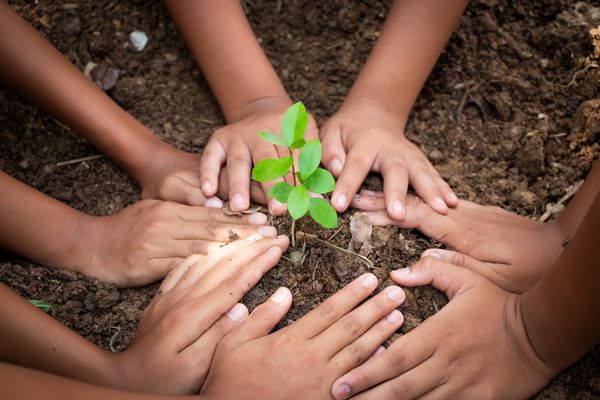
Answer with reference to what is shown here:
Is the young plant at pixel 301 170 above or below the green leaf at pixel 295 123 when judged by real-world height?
below

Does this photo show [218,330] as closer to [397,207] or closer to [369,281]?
[369,281]

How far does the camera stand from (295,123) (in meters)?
1.45

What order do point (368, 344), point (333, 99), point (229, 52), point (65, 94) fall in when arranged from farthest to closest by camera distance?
point (333, 99)
point (229, 52)
point (65, 94)
point (368, 344)

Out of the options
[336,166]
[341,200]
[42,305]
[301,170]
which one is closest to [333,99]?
[336,166]

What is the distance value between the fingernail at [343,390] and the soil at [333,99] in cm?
46

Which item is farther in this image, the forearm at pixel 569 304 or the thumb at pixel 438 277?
the thumb at pixel 438 277

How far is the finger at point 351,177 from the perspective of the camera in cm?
174

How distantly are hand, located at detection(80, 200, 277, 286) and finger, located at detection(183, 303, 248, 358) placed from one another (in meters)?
0.22

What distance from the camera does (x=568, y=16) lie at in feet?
7.34

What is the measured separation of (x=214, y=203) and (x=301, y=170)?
474 millimetres

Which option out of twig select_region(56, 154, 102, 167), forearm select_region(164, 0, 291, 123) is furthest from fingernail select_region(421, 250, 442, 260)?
twig select_region(56, 154, 102, 167)

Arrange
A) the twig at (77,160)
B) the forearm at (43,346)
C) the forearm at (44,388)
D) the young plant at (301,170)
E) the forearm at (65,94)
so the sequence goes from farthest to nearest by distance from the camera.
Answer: the twig at (77,160) → the forearm at (65,94) → the forearm at (43,346) → the young plant at (301,170) → the forearm at (44,388)

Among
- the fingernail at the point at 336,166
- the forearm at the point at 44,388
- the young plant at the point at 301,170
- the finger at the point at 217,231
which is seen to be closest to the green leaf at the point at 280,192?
the young plant at the point at 301,170

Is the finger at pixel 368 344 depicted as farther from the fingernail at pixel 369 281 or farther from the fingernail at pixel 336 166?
the fingernail at pixel 336 166
